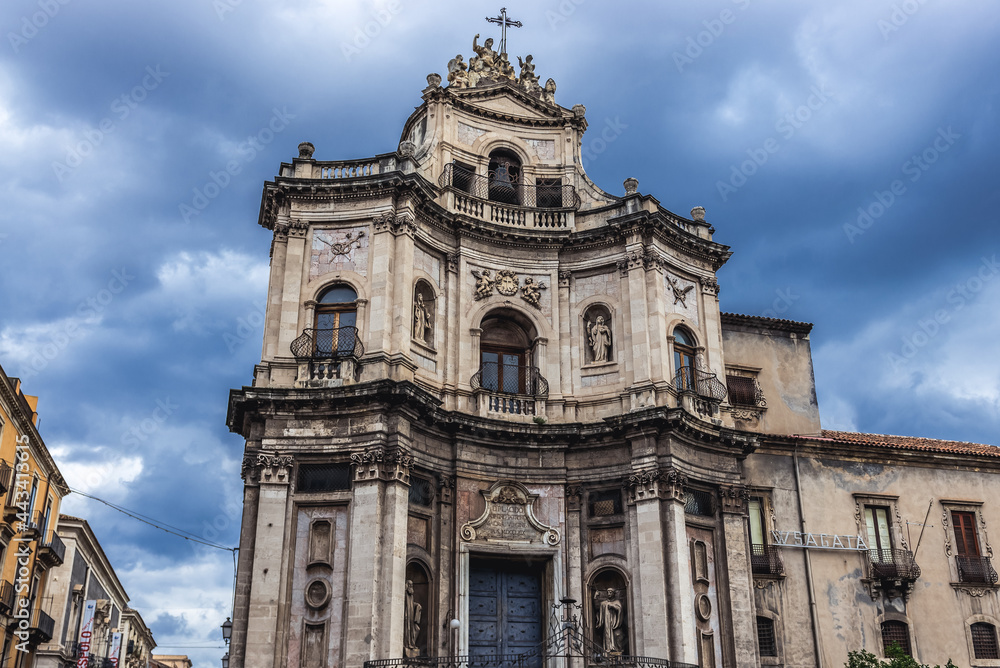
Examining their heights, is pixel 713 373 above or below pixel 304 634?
above

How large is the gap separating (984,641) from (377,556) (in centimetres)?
2014

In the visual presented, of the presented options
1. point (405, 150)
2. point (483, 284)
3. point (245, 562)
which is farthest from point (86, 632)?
point (405, 150)

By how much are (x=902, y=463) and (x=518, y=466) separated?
538 inches

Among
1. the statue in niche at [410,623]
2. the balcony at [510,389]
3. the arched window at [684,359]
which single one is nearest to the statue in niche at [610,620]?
the statue in niche at [410,623]

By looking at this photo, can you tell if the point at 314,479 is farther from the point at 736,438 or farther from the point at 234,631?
the point at 736,438

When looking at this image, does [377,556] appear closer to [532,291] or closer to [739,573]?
[532,291]

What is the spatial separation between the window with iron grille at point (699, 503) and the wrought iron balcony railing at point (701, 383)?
9.43 ft

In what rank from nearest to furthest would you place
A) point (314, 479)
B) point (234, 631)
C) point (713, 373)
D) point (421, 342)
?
point (234, 631) < point (314, 479) < point (421, 342) < point (713, 373)

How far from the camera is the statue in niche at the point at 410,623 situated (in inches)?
960

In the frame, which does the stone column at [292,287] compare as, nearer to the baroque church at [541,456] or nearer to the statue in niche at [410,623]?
the baroque church at [541,456]

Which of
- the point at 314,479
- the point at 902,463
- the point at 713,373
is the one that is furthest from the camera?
the point at 902,463

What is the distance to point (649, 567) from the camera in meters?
25.8

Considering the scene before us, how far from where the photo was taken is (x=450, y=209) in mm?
30172

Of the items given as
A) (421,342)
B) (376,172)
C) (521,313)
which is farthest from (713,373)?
(376,172)
